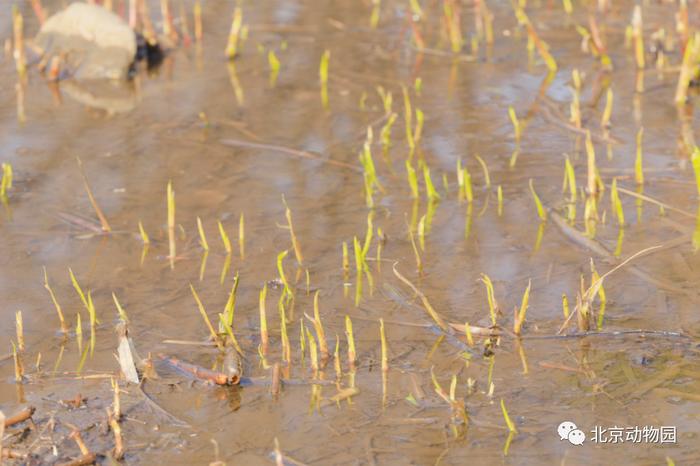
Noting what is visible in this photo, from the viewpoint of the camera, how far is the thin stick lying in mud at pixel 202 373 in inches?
115

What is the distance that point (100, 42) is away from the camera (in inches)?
250

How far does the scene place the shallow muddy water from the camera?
2.74 metres

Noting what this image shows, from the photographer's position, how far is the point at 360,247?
3.80 metres

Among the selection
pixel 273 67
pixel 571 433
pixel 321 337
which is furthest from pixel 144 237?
pixel 273 67

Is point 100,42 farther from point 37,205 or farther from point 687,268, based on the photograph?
point 687,268

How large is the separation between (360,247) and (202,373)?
3.31 feet

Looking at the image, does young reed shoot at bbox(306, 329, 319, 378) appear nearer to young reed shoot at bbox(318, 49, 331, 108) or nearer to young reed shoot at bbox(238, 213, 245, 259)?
young reed shoot at bbox(238, 213, 245, 259)

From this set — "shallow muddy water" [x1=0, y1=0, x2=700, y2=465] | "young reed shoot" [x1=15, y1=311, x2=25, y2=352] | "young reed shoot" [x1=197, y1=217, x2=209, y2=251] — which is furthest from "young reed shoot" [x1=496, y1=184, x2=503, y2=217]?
"young reed shoot" [x1=15, y1=311, x2=25, y2=352]

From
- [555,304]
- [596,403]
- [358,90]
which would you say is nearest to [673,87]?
[358,90]

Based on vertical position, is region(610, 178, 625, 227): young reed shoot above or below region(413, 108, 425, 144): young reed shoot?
below

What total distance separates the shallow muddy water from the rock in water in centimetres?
19

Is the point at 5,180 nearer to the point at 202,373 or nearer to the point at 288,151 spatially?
the point at 288,151

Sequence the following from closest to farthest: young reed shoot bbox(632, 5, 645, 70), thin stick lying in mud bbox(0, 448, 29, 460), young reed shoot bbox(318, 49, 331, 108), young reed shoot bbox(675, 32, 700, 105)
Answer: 1. thin stick lying in mud bbox(0, 448, 29, 460)
2. young reed shoot bbox(675, 32, 700, 105)
3. young reed shoot bbox(318, 49, 331, 108)
4. young reed shoot bbox(632, 5, 645, 70)

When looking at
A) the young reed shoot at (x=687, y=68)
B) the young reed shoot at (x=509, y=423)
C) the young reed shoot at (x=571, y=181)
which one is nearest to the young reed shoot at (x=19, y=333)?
the young reed shoot at (x=509, y=423)
